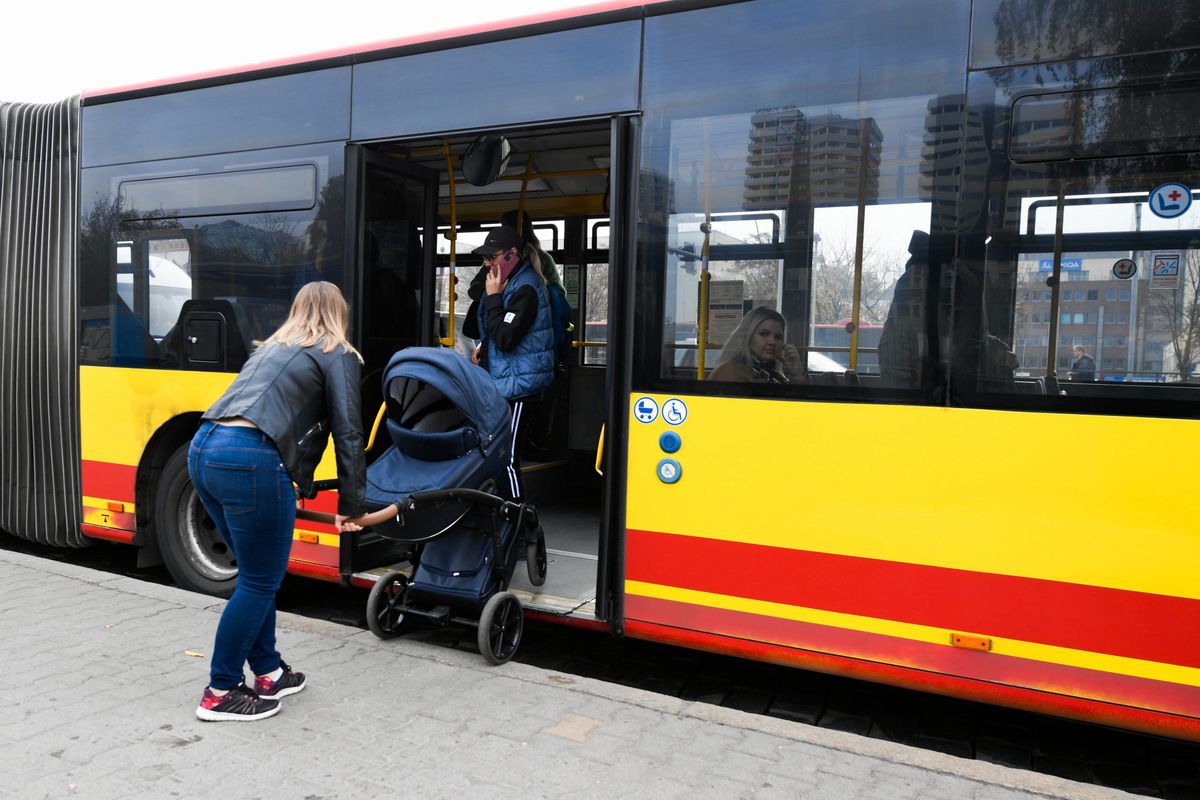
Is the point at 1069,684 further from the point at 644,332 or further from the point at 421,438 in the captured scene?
the point at 421,438

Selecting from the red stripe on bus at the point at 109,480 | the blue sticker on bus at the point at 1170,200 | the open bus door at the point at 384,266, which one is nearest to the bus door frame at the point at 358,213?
the open bus door at the point at 384,266

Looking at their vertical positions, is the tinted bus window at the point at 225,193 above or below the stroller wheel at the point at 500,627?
above

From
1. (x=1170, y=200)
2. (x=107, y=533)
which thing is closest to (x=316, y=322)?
(x=1170, y=200)

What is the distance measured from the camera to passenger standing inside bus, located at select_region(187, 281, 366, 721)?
3385 millimetres

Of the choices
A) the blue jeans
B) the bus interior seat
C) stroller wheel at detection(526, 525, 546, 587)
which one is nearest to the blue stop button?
stroller wheel at detection(526, 525, 546, 587)

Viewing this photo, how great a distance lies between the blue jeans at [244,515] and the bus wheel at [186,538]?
2405 mm

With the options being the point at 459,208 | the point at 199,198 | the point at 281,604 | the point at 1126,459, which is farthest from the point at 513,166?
the point at 1126,459

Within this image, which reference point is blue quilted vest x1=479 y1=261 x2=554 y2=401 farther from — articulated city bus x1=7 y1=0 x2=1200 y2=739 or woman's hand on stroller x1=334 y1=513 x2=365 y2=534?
woman's hand on stroller x1=334 y1=513 x2=365 y2=534

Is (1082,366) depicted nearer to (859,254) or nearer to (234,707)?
(859,254)

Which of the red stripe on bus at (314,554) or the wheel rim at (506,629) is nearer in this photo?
the wheel rim at (506,629)

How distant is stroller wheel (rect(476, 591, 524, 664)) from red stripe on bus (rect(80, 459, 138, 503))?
2.95 metres

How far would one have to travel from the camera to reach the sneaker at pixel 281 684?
3.70 metres

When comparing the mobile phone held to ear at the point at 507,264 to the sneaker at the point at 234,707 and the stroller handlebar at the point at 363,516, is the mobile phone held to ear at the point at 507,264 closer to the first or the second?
the stroller handlebar at the point at 363,516

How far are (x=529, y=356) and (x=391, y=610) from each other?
5.12 feet
